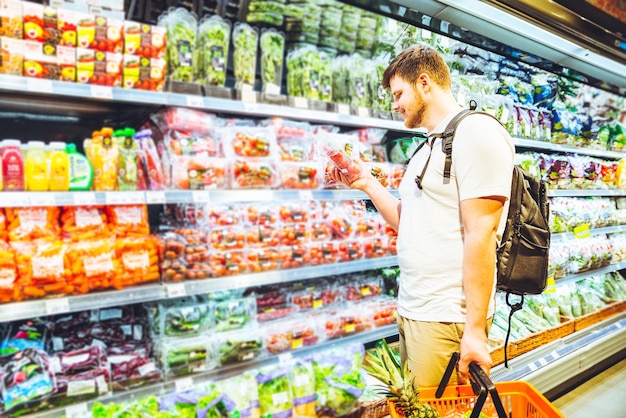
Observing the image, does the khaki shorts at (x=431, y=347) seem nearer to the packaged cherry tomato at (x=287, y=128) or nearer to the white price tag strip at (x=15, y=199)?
the packaged cherry tomato at (x=287, y=128)

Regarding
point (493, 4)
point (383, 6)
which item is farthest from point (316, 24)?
point (493, 4)

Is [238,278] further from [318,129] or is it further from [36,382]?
[318,129]

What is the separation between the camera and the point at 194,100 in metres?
1.67

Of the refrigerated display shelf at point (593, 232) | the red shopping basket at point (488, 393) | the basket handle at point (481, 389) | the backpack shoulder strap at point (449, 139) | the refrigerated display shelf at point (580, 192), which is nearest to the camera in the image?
the basket handle at point (481, 389)

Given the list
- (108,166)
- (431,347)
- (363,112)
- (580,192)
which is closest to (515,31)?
(363,112)

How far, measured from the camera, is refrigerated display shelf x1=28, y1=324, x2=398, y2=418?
4.99 ft

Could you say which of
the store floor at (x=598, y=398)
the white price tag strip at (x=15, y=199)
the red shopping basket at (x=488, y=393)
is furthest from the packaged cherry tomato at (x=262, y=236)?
the store floor at (x=598, y=398)

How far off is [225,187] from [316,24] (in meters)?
1.03

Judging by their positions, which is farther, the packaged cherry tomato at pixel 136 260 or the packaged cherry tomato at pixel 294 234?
the packaged cherry tomato at pixel 294 234

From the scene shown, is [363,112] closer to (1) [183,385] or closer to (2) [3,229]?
(1) [183,385]

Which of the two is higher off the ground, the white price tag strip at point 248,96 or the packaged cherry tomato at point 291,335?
the white price tag strip at point 248,96

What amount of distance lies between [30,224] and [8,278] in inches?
9.2

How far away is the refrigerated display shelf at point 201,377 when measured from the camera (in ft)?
4.99

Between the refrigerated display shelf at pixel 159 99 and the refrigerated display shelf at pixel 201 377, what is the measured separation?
1099 millimetres
